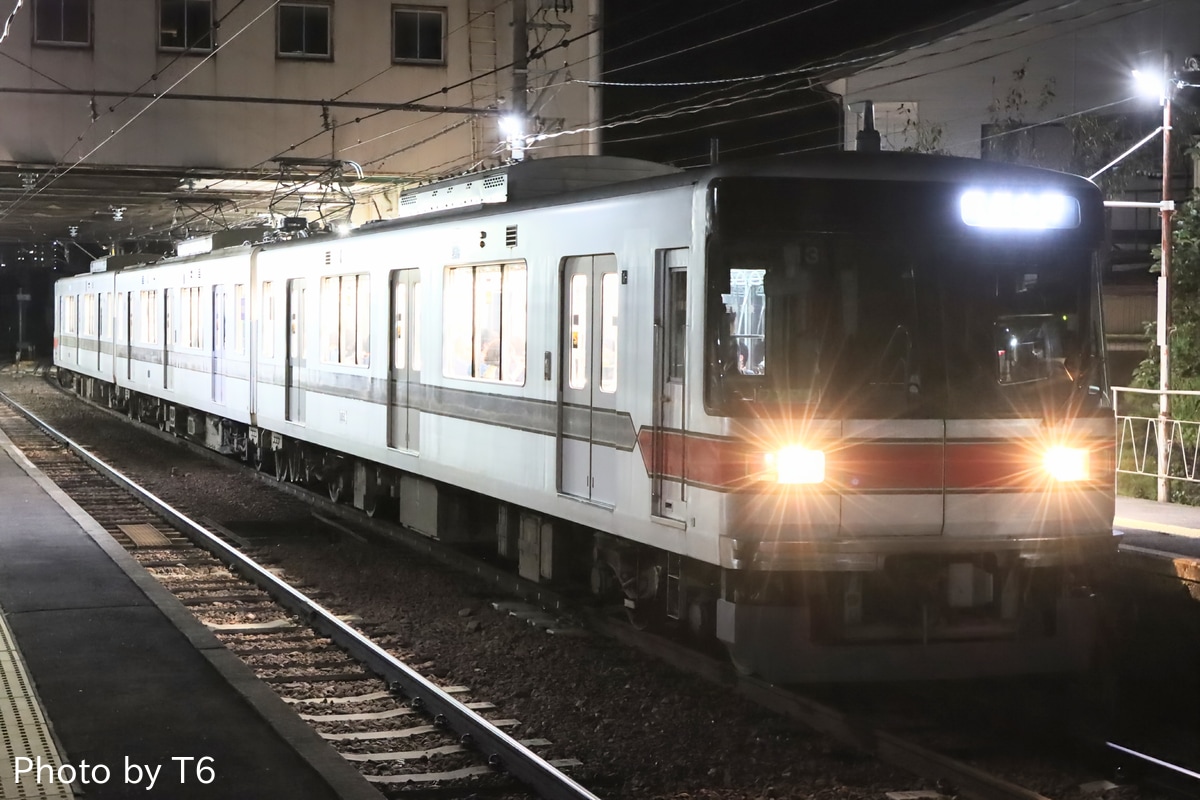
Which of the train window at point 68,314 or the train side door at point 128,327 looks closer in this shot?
the train side door at point 128,327

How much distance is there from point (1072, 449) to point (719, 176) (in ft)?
7.74

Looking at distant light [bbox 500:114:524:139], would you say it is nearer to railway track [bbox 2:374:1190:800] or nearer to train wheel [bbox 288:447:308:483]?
train wheel [bbox 288:447:308:483]

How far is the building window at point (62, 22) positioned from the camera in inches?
1041

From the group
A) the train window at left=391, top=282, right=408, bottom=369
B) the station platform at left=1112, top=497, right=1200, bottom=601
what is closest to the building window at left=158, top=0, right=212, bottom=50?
the train window at left=391, top=282, right=408, bottom=369

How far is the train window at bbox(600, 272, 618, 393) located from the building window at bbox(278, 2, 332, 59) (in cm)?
1994

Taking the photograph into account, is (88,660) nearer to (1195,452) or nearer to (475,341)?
(475,341)

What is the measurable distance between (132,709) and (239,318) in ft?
39.5

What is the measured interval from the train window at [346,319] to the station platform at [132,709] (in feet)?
11.6

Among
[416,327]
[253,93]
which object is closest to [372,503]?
[416,327]

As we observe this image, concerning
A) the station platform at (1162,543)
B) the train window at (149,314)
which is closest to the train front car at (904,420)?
the station platform at (1162,543)

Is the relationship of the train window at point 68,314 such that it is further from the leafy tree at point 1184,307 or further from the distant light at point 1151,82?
the leafy tree at point 1184,307

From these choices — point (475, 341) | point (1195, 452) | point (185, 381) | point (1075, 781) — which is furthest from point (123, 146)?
point (1075, 781)

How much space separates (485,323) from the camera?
35.9ft

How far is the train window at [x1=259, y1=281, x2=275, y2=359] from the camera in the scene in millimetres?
17031
